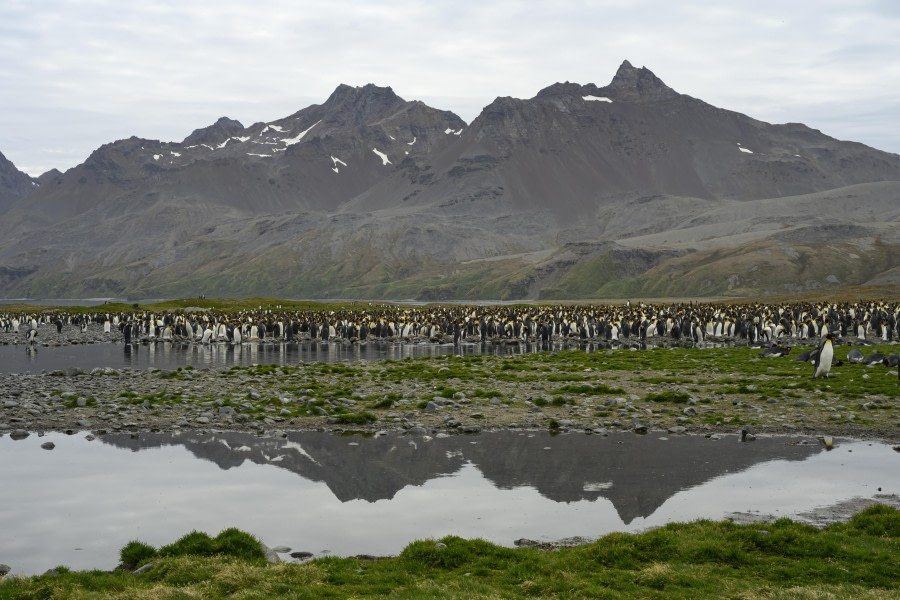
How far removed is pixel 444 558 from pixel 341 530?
309cm

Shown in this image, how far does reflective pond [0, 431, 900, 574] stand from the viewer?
14484 millimetres

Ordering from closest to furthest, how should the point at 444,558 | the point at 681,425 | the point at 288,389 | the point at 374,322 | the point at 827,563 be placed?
1. the point at 827,563
2. the point at 444,558
3. the point at 681,425
4. the point at 288,389
5. the point at 374,322

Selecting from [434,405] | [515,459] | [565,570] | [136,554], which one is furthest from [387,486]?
[434,405]

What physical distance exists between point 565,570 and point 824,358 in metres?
21.8

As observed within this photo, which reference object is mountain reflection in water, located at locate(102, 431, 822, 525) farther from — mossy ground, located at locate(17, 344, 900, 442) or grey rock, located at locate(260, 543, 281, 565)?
grey rock, located at locate(260, 543, 281, 565)

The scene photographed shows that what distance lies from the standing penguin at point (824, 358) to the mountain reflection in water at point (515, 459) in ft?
31.9

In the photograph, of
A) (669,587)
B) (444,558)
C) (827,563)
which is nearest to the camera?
(669,587)

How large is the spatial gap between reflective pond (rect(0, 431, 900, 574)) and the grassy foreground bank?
149 centimetres

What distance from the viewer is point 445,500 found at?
54.3 ft

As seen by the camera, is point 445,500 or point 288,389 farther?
point 288,389

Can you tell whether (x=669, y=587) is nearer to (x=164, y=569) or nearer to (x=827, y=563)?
(x=827, y=563)

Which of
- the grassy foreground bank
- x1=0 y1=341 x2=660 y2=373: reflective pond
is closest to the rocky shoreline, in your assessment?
the grassy foreground bank

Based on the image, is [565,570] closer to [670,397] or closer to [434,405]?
[434,405]

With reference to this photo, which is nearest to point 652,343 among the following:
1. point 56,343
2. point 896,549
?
point 56,343
